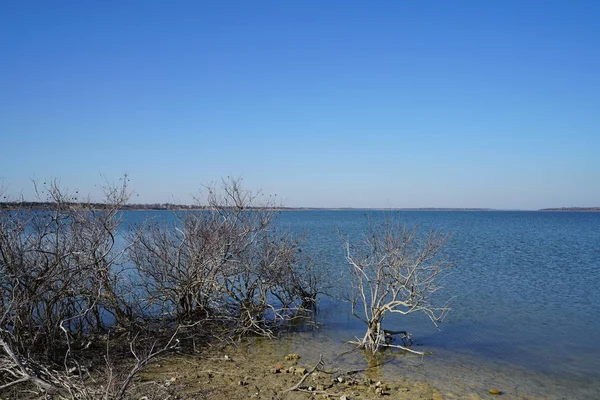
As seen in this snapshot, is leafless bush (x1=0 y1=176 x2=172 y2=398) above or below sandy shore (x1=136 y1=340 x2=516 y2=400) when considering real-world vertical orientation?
above

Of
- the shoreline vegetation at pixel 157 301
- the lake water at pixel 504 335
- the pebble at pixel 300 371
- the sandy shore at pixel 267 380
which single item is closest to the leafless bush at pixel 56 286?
the shoreline vegetation at pixel 157 301

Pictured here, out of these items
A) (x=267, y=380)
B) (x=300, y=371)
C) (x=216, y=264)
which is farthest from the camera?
(x=216, y=264)

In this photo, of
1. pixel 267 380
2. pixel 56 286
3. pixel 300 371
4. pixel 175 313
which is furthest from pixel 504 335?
pixel 56 286

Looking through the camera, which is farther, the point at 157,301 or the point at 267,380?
the point at 157,301

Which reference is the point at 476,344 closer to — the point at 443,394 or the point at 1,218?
the point at 443,394

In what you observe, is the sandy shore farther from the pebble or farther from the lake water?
the lake water

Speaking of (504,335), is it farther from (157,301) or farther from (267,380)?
(157,301)

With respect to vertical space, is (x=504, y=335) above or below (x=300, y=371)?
below

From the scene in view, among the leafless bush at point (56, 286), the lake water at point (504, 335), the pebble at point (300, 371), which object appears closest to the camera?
the leafless bush at point (56, 286)

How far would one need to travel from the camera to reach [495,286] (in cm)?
2062

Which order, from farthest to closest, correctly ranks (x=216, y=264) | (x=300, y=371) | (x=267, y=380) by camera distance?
(x=216, y=264)
(x=300, y=371)
(x=267, y=380)

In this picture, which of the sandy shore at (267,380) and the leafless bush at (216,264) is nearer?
the sandy shore at (267,380)

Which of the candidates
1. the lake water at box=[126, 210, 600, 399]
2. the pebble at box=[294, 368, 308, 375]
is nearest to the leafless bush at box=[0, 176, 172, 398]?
the pebble at box=[294, 368, 308, 375]

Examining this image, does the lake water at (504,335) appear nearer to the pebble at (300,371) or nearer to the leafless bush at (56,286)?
the pebble at (300,371)
